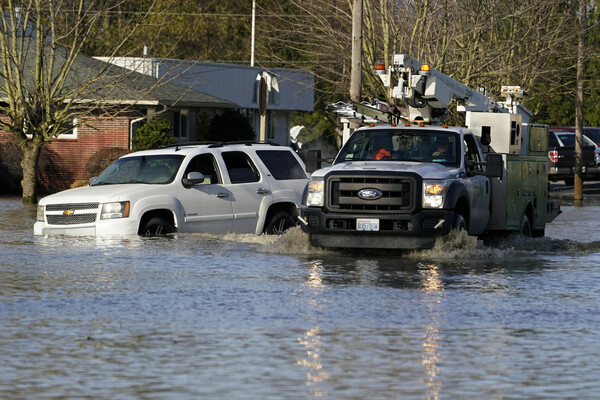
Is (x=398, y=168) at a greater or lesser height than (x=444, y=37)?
lesser

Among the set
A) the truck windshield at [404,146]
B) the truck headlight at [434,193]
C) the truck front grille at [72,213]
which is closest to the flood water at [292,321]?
the truck front grille at [72,213]

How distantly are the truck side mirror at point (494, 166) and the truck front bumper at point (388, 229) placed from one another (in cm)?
130

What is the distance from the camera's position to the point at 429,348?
9805 mm

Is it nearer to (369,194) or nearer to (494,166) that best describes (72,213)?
(369,194)

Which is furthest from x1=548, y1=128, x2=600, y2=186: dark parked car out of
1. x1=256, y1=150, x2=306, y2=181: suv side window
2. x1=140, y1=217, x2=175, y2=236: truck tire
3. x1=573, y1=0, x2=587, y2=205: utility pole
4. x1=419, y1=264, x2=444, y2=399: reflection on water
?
x1=419, y1=264, x2=444, y2=399: reflection on water

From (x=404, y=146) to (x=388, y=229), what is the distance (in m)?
1.80

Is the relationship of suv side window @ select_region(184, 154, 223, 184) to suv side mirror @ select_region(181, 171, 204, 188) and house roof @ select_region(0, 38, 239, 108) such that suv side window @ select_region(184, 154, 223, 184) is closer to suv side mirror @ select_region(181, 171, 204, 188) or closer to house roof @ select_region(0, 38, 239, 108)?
suv side mirror @ select_region(181, 171, 204, 188)

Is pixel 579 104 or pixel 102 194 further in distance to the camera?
pixel 579 104

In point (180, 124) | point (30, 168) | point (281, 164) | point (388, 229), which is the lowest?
point (388, 229)

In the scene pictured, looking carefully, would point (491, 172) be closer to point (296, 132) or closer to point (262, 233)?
point (262, 233)

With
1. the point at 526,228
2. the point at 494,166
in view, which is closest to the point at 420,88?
the point at 526,228

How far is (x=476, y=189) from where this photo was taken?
1795 centimetres

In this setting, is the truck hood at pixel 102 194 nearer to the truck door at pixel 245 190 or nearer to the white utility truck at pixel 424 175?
the truck door at pixel 245 190

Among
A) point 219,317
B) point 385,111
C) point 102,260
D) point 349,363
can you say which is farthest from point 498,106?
point 349,363
